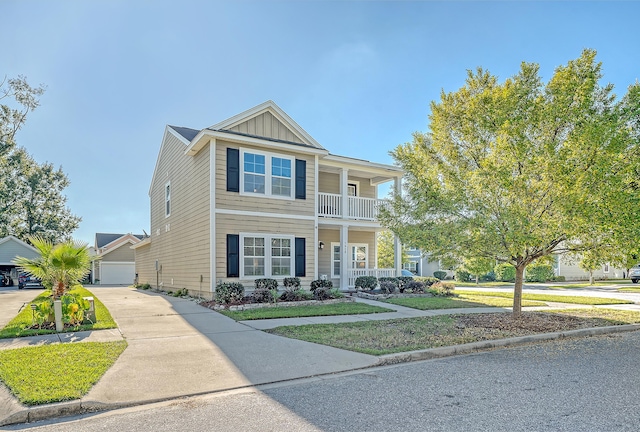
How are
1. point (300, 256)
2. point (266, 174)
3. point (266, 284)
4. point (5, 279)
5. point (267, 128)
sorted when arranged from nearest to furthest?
point (266, 284) → point (266, 174) → point (267, 128) → point (300, 256) → point (5, 279)

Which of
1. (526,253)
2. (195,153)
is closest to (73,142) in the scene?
(195,153)

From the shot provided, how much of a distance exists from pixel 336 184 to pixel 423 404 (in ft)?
49.6

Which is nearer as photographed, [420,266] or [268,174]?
[268,174]

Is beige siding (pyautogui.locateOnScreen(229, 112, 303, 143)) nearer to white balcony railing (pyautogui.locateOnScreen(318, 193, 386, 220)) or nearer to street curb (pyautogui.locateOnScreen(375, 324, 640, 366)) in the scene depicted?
white balcony railing (pyautogui.locateOnScreen(318, 193, 386, 220))

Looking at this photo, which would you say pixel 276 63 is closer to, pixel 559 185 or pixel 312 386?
pixel 559 185

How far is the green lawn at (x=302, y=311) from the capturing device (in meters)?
10.6

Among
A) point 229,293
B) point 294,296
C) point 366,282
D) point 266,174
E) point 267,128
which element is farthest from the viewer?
point 366,282

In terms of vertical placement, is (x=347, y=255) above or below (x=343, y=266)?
above

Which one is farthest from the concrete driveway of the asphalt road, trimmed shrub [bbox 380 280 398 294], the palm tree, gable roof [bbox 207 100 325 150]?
trimmed shrub [bbox 380 280 398 294]

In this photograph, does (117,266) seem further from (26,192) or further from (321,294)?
(321,294)

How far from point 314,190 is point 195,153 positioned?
15.9ft

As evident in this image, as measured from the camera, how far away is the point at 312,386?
515 centimetres

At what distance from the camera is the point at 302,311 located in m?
11.4

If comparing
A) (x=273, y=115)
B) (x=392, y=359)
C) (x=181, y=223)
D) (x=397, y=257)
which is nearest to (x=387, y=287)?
(x=397, y=257)
